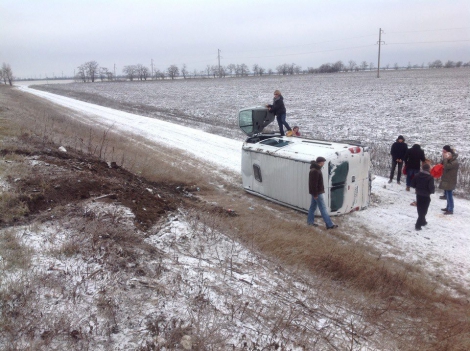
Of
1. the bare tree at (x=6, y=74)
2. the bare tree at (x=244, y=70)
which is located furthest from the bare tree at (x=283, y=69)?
the bare tree at (x=6, y=74)

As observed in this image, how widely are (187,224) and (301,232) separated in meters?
2.49

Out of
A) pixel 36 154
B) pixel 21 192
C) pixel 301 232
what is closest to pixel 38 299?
pixel 21 192

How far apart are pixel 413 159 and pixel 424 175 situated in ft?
7.51

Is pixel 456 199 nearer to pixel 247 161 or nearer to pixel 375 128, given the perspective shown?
pixel 247 161

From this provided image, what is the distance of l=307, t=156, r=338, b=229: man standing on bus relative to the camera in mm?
8023

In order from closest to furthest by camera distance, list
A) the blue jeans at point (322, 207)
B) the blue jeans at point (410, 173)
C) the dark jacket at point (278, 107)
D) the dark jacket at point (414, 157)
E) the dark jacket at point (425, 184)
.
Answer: the dark jacket at point (425, 184), the blue jeans at point (322, 207), the dark jacket at point (414, 157), the blue jeans at point (410, 173), the dark jacket at point (278, 107)

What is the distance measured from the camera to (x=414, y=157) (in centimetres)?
1007

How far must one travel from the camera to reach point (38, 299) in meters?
4.63

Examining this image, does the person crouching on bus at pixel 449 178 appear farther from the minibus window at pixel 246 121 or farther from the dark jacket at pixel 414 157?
the minibus window at pixel 246 121

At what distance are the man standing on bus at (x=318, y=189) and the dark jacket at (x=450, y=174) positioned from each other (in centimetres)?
297

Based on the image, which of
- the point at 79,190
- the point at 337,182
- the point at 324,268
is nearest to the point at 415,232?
the point at 337,182

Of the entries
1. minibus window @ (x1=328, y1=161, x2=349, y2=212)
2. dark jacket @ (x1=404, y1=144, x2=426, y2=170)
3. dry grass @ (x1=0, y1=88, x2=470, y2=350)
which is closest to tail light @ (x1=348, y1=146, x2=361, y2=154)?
minibus window @ (x1=328, y1=161, x2=349, y2=212)

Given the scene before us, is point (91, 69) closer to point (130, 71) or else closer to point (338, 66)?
point (130, 71)

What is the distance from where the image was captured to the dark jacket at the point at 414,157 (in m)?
9.97
